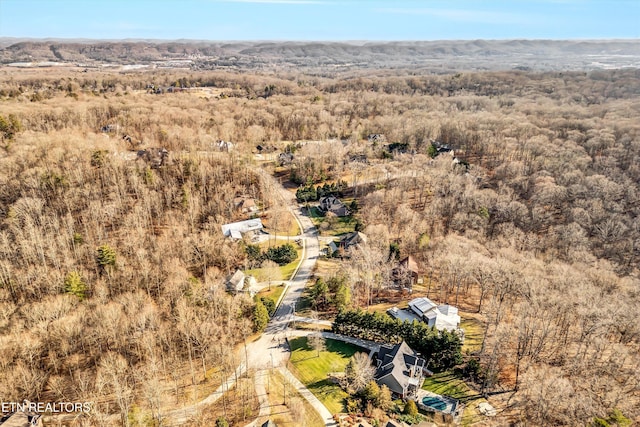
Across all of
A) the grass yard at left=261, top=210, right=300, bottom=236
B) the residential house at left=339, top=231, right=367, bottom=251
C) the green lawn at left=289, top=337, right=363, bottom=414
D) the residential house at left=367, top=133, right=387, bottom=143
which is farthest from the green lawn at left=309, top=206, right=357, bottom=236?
the residential house at left=367, top=133, right=387, bottom=143

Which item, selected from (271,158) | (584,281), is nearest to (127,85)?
(271,158)

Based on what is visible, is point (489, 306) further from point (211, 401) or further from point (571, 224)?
point (211, 401)

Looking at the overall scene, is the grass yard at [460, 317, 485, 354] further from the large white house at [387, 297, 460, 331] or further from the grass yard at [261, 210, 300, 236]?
the grass yard at [261, 210, 300, 236]

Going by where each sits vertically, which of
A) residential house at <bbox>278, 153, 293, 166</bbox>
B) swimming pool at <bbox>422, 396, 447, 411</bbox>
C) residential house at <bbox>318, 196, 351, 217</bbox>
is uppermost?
residential house at <bbox>278, 153, 293, 166</bbox>

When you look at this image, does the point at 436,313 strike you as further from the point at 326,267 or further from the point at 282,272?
the point at 282,272

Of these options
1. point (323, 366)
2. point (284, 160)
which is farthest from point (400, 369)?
point (284, 160)

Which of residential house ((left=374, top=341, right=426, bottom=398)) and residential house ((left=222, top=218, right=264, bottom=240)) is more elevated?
residential house ((left=222, top=218, right=264, bottom=240))
